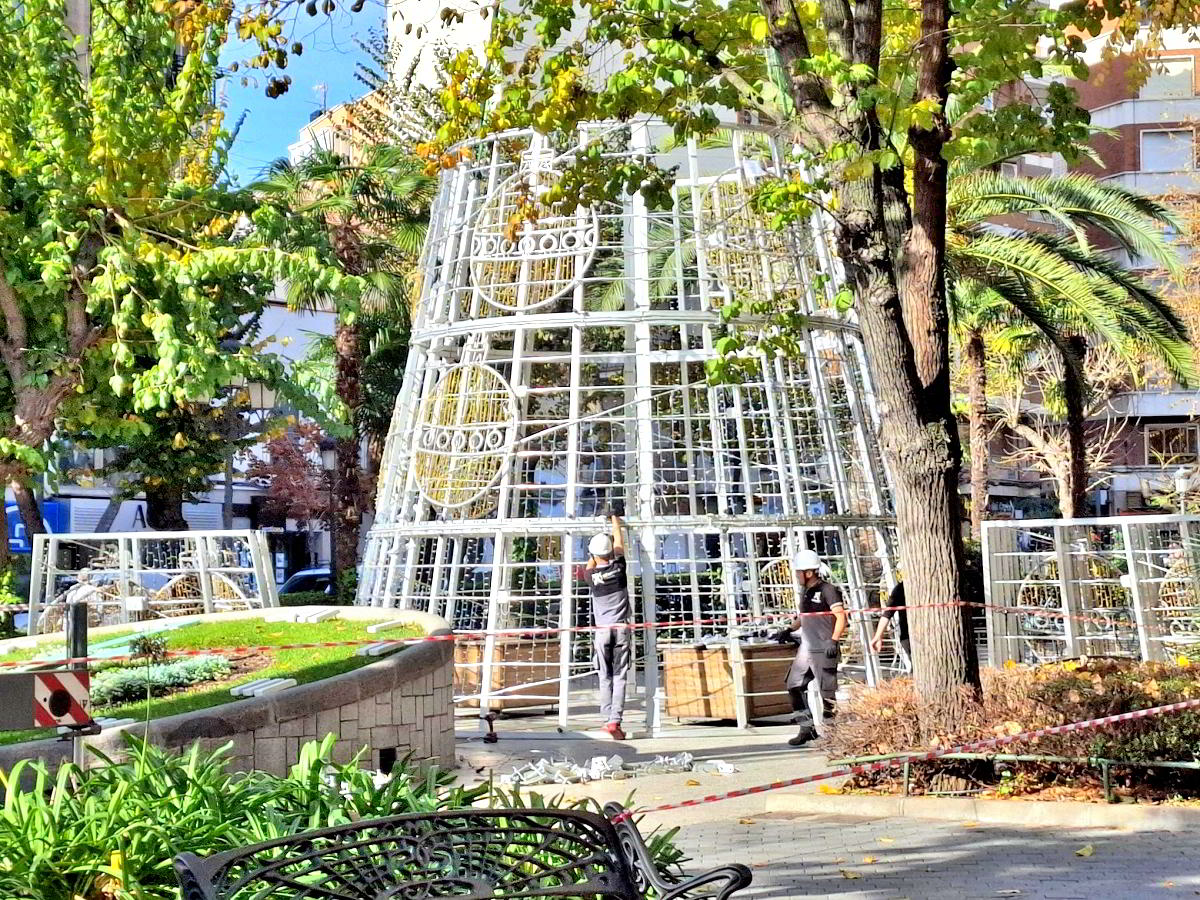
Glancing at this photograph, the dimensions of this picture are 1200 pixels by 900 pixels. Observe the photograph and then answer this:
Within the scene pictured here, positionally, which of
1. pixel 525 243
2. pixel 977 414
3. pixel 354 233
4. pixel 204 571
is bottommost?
pixel 204 571

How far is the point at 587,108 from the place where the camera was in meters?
10.6

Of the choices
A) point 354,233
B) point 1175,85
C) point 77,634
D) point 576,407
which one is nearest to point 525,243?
point 576,407

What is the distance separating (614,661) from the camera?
12984mm

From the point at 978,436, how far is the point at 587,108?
1644 centimetres

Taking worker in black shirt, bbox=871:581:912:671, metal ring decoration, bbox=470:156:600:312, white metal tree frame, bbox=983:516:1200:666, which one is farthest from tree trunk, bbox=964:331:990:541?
metal ring decoration, bbox=470:156:600:312

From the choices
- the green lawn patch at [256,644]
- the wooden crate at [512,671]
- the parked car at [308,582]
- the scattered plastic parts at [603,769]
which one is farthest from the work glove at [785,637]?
the parked car at [308,582]

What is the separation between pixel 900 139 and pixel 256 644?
6325 millimetres

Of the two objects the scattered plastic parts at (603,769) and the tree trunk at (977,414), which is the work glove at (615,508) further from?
the tree trunk at (977,414)

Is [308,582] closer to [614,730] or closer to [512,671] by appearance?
[512,671]

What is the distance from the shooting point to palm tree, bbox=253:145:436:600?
23.0 m

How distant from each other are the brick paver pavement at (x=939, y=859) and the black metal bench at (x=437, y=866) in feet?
9.76

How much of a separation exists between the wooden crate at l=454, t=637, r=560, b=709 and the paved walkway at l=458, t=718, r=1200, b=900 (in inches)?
186

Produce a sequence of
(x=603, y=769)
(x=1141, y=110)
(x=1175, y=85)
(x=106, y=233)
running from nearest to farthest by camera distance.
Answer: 1. (x=603, y=769)
2. (x=106, y=233)
3. (x=1141, y=110)
4. (x=1175, y=85)

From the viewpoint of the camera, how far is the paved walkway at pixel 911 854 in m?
7.01
